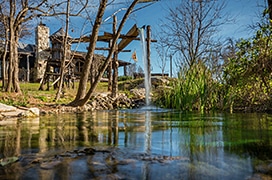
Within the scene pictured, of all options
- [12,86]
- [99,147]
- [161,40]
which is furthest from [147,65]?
[99,147]

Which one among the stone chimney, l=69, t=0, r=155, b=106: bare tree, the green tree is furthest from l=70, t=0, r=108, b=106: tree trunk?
the stone chimney

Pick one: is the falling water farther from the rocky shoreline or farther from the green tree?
the green tree

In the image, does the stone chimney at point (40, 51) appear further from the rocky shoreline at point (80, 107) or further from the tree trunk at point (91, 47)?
the tree trunk at point (91, 47)

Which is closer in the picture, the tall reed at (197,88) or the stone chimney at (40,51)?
the tall reed at (197,88)

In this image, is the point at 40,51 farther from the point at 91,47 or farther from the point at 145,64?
the point at 91,47

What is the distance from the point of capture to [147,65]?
10820 millimetres

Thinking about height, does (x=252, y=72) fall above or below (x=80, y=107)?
above

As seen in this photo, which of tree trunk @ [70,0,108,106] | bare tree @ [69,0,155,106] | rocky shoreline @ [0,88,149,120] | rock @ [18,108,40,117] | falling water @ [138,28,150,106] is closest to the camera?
rock @ [18,108,40,117]

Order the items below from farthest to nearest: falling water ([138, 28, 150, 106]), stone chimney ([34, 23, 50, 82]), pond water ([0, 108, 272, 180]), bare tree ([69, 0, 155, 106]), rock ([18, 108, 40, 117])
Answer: stone chimney ([34, 23, 50, 82]) < falling water ([138, 28, 150, 106]) < bare tree ([69, 0, 155, 106]) < rock ([18, 108, 40, 117]) < pond water ([0, 108, 272, 180])

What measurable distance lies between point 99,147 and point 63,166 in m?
0.54

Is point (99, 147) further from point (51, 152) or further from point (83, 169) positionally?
point (83, 169)

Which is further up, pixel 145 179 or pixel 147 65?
pixel 147 65

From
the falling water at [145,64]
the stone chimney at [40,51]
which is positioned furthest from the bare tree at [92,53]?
the stone chimney at [40,51]

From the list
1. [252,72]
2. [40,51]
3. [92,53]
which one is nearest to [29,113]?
[92,53]
